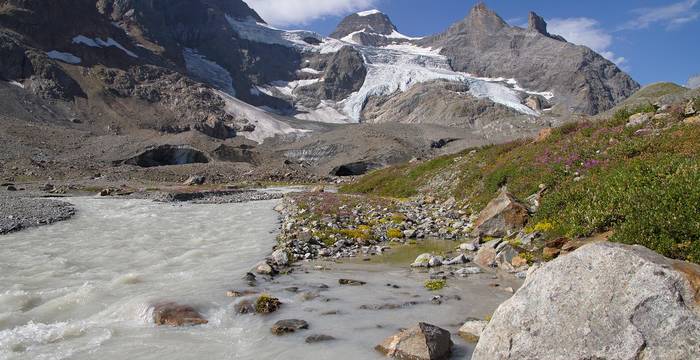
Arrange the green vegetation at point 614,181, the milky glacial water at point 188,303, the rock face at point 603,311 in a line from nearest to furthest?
1. the rock face at point 603,311
2. the milky glacial water at point 188,303
3. the green vegetation at point 614,181

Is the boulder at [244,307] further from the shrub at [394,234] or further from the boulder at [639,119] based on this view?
the boulder at [639,119]

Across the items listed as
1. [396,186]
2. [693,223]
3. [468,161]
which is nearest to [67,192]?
[396,186]

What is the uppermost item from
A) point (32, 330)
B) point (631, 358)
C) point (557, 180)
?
point (557, 180)

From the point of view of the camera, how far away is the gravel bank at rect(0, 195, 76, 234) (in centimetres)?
2497

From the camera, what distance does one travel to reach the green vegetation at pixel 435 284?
11.4 metres

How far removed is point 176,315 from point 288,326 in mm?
2539

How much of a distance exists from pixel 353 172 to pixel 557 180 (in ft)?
328

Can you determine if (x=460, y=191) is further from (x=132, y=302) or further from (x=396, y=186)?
(x=132, y=302)

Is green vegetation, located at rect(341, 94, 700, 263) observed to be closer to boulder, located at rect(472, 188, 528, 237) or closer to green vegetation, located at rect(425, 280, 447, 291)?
boulder, located at rect(472, 188, 528, 237)

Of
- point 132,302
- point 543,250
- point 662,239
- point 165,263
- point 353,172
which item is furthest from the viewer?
point 353,172

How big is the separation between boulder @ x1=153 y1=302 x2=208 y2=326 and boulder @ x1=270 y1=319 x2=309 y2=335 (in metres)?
1.67

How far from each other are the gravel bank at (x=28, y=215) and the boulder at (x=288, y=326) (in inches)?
827

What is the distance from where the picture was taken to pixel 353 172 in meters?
118

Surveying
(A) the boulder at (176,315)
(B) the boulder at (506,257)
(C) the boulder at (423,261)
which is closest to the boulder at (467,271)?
(B) the boulder at (506,257)
